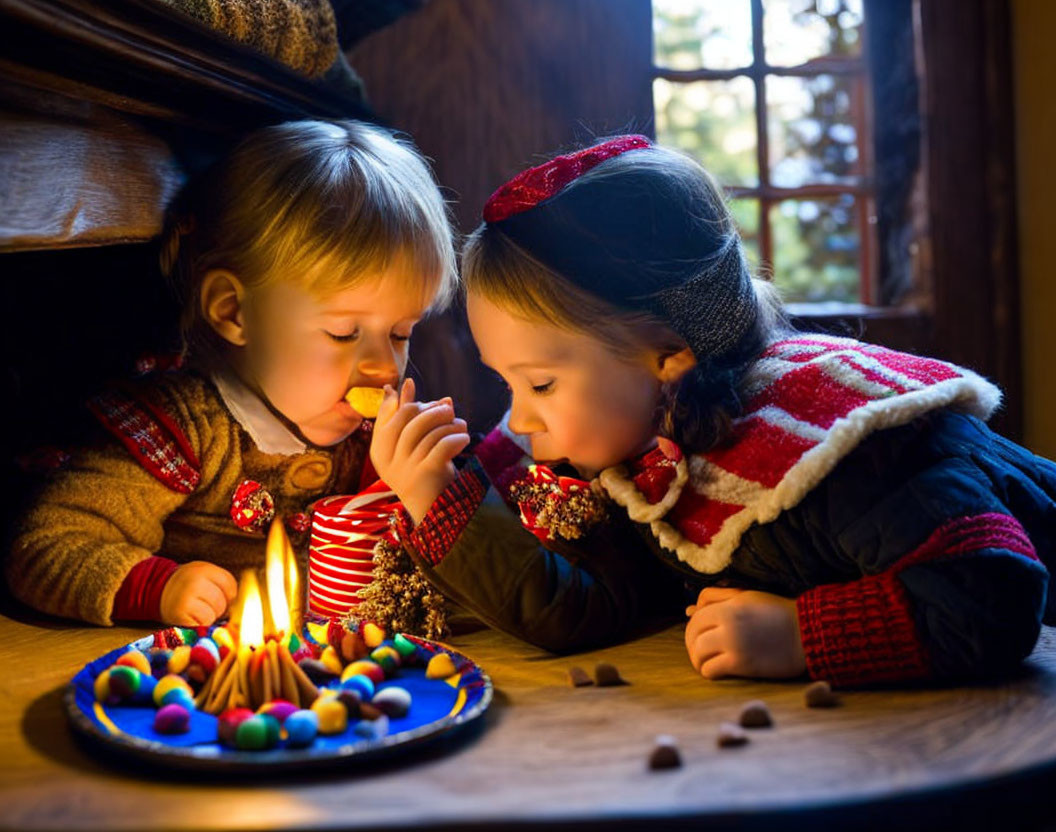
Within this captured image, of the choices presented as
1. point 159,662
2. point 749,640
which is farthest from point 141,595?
point 749,640

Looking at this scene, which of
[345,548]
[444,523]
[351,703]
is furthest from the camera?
[345,548]

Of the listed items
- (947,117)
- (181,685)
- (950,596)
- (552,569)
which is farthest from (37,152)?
(947,117)

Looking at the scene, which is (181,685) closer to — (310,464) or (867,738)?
(310,464)

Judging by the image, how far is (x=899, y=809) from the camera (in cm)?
77

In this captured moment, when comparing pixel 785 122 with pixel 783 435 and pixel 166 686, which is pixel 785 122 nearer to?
pixel 783 435

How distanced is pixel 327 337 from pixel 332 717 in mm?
507

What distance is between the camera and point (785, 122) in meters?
2.01

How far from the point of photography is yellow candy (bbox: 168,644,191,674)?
1.05 metres

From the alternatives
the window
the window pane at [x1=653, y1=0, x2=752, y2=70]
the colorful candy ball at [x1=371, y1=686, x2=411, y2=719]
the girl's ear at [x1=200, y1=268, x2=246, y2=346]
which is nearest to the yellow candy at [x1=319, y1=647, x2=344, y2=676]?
the colorful candy ball at [x1=371, y1=686, x2=411, y2=719]

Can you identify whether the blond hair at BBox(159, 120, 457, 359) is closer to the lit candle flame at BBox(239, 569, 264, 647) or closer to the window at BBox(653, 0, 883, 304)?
the lit candle flame at BBox(239, 569, 264, 647)

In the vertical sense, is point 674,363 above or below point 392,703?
above

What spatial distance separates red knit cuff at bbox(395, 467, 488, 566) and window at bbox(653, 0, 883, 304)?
0.95 meters

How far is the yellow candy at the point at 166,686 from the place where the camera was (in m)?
0.97

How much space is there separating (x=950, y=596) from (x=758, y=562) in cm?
19
